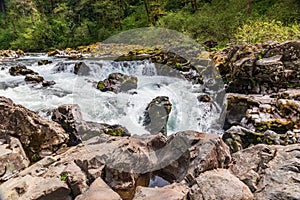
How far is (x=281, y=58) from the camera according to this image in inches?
320

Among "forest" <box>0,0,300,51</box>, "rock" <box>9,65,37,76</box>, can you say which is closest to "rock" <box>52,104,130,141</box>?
"rock" <box>9,65,37,76</box>

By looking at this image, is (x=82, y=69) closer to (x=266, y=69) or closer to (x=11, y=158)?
(x=11, y=158)

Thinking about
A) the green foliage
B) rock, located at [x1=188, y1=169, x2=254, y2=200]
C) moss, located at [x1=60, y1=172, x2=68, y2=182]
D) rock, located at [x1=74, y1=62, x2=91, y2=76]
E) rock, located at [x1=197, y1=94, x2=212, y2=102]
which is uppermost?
the green foliage

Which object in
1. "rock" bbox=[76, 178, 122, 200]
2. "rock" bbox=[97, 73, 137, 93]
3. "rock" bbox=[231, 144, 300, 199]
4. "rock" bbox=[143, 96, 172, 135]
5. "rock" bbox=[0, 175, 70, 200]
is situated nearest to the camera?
"rock" bbox=[231, 144, 300, 199]

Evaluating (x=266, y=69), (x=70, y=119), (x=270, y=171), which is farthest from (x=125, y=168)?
(x=266, y=69)

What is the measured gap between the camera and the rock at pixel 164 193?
339 centimetres

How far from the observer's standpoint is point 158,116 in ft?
25.6

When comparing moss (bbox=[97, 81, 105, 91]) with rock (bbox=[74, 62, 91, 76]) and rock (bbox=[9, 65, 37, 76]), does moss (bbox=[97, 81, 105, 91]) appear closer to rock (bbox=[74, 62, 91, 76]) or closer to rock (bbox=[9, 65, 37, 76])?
rock (bbox=[74, 62, 91, 76])

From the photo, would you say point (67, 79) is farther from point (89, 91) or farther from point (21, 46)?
point (21, 46)

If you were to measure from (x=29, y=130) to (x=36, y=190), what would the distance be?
7.41ft

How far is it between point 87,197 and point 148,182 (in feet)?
4.79

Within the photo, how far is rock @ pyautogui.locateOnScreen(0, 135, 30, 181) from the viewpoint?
4887mm

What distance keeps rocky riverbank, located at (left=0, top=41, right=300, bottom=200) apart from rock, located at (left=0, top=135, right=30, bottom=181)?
2 centimetres

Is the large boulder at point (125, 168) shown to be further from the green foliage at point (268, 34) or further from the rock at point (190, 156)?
the green foliage at point (268, 34)
